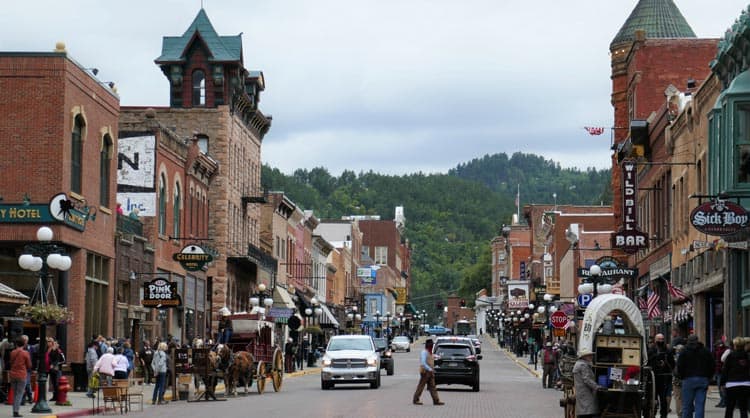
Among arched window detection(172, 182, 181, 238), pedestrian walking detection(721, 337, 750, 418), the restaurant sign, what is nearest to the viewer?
pedestrian walking detection(721, 337, 750, 418)

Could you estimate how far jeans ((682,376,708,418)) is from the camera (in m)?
24.3

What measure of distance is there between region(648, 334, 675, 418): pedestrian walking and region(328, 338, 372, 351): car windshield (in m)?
15.8

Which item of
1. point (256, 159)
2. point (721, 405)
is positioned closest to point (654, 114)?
point (721, 405)

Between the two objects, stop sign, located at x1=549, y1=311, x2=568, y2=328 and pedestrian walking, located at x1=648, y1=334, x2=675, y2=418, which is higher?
stop sign, located at x1=549, y1=311, x2=568, y2=328

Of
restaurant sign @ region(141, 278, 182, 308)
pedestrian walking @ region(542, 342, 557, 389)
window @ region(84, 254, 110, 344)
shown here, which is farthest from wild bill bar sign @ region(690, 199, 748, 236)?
window @ region(84, 254, 110, 344)

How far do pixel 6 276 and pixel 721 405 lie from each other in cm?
2148

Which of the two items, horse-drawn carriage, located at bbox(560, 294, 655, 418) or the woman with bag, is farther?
the woman with bag

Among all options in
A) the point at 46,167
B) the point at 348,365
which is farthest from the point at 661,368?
the point at 46,167

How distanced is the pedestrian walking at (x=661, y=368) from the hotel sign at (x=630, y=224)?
66.6ft

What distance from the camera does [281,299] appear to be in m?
81.7

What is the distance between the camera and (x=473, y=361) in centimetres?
4303

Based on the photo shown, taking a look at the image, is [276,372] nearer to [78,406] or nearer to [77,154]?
[77,154]

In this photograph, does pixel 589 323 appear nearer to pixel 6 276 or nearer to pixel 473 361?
pixel 473 361

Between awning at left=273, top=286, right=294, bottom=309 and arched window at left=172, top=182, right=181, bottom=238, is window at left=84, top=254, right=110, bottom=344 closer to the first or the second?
arched window at left=172, top=182, right=181, bottom=238
